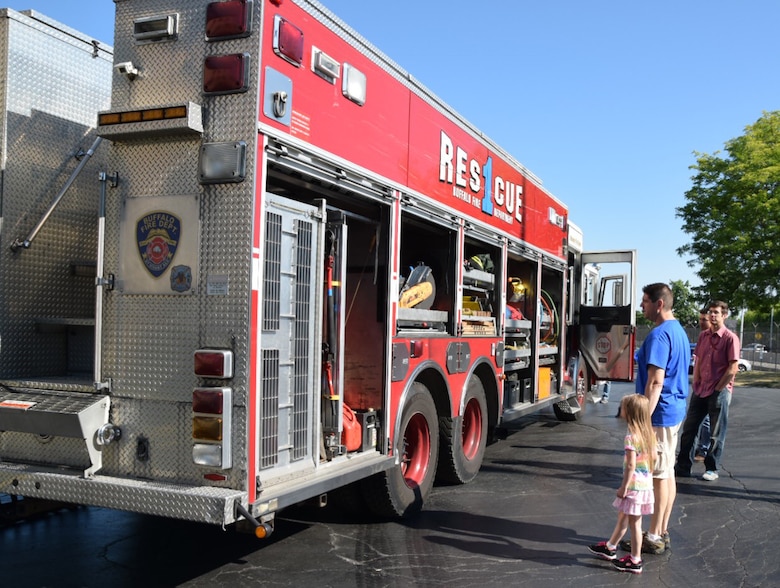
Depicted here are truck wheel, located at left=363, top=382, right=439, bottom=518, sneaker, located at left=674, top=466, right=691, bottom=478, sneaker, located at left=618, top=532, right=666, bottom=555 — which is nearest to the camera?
sneaker, located at left=618, top=532, right=666, bottom=555

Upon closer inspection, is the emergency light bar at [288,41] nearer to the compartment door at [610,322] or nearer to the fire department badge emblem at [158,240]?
the fire department badge emblem at [158,240]

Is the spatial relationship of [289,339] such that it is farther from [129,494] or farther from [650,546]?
[650,546]

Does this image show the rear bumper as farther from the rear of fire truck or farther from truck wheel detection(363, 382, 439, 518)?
truck wheel detection(363, 382, 439, 518)

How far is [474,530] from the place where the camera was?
6.27 metres

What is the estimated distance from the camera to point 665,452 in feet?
18.6

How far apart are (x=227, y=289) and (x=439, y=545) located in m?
2.67

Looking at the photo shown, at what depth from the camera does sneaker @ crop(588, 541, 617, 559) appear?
5520 millimetres

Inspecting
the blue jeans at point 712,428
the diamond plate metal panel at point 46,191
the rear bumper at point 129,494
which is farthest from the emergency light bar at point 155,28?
the blue jeans at point 712,428

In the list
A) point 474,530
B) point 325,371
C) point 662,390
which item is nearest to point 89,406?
point 325,371

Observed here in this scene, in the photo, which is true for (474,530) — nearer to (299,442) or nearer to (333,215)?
(299,442)

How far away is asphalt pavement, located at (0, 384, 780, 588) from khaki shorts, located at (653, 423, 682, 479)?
610 millimetres

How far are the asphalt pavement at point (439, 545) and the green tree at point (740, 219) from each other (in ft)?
65.2

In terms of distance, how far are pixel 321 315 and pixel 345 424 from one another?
0.84 meters

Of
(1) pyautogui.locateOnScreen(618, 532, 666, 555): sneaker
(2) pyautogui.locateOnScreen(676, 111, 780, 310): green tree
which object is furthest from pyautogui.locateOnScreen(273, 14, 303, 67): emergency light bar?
(2) pyautogui.locateOnScreen(676, 111, 780, 310): green tree
